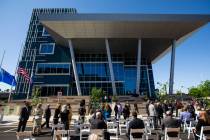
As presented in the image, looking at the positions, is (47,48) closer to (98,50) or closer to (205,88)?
(98,50)

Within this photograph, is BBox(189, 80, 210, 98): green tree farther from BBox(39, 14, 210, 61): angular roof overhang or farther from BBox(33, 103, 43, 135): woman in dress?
BBox(33, 103, 43, 135): woman in dress

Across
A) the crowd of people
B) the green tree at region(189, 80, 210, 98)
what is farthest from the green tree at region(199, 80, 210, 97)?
the crowd of people

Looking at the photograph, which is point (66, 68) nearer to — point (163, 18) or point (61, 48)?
point (61, 48)

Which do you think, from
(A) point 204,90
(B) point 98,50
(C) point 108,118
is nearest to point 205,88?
(A) point 204,90

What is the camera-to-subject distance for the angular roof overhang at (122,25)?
132 feet

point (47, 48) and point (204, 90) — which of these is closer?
point (47, 48)

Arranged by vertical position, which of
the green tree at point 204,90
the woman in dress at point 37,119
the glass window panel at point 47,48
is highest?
the glass window panel at point 47,48

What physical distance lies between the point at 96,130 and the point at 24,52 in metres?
57.0

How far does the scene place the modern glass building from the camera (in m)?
40.6

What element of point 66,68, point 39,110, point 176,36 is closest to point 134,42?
point 176,36

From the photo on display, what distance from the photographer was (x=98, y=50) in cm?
5650

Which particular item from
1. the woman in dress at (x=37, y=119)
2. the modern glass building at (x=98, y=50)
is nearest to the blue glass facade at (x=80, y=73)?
the modern glass building at (x=98, y=50)

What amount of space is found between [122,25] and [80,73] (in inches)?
749

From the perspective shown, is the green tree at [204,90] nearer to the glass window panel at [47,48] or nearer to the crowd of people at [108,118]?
the glass window panel at [47,48]
